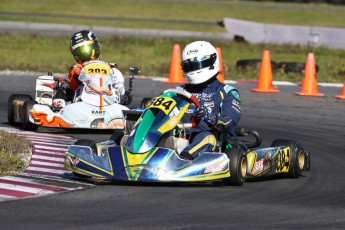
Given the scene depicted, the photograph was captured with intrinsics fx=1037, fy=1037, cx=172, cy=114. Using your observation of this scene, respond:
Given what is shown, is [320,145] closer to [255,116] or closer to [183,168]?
[255,116]

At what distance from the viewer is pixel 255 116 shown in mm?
14648

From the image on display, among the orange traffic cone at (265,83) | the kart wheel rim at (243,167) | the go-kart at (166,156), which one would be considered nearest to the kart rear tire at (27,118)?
the go-kart at (166,156)

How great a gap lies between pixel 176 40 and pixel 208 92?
17915mm

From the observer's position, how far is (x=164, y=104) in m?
8.69

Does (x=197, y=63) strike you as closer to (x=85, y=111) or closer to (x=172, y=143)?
(x=172, y=143)

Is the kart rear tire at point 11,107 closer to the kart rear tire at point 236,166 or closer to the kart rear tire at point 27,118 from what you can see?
the kart rear tire at point 27,118

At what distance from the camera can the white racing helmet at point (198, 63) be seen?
9.30m

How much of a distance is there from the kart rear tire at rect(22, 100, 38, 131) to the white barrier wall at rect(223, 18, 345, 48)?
1556 cm

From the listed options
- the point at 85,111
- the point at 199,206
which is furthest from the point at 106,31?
→ the point at 199,206

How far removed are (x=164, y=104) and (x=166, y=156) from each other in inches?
21.4

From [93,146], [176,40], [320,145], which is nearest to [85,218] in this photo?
[93,146]

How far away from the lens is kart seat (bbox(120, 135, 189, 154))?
867 centimetres

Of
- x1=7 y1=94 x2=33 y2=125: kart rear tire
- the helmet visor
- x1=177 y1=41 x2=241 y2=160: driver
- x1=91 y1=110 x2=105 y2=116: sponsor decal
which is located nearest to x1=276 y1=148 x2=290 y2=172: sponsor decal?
x1=177 y1=41 x2=241 y2=160: driver

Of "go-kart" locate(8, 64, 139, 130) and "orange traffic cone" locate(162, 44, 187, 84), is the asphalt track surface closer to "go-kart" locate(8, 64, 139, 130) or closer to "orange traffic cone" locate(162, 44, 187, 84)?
"go-kart" locate(8, 64, 139, 130)
